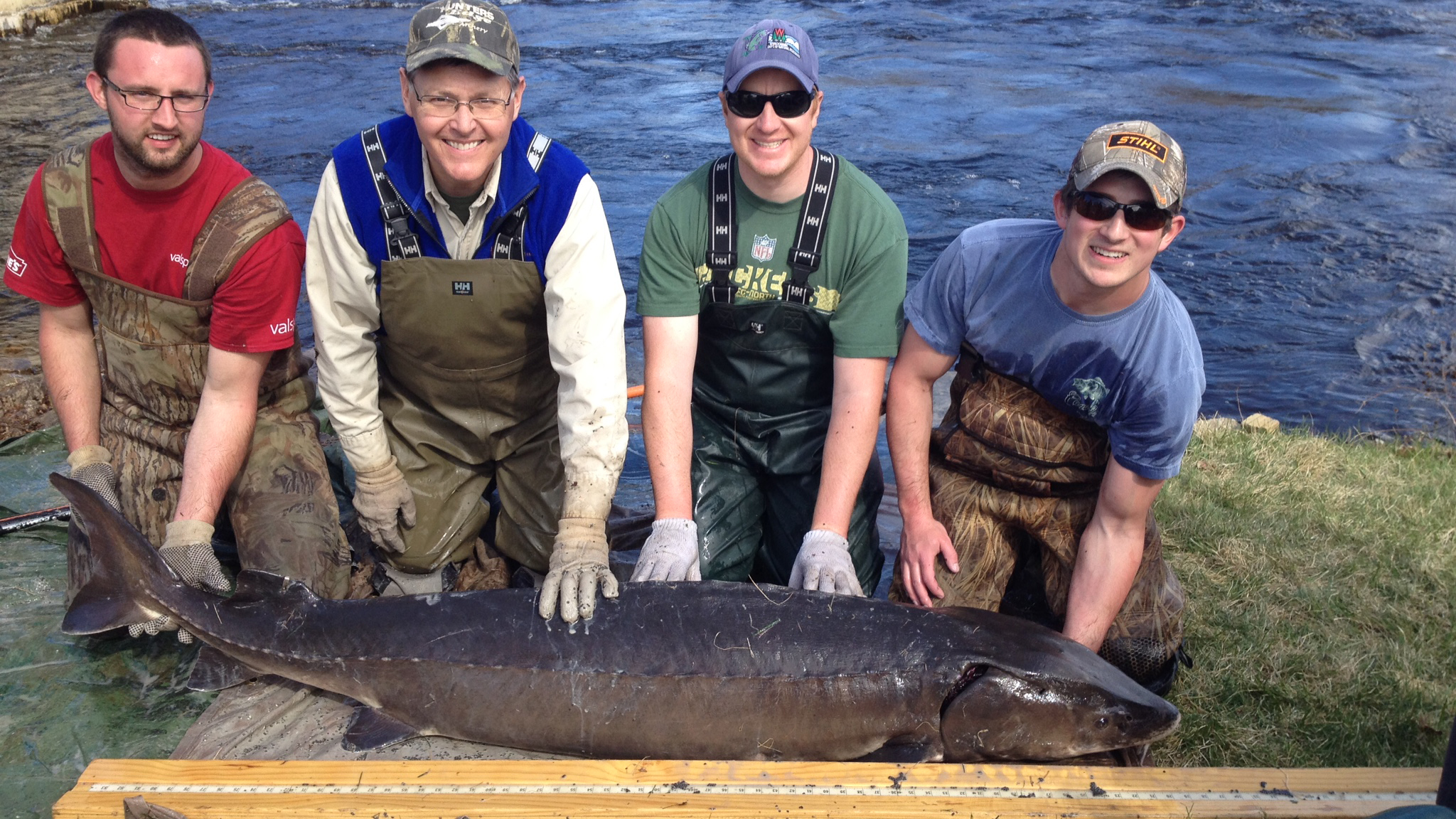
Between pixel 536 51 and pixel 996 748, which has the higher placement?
pixel 536 51

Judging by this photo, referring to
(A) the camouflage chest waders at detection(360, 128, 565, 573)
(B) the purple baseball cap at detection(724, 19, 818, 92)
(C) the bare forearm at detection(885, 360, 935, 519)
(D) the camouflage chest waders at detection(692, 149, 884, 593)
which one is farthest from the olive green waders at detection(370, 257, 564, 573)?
(C) the bare forearm at detection(885, 360, 935, 519)

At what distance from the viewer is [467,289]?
405 centimetres

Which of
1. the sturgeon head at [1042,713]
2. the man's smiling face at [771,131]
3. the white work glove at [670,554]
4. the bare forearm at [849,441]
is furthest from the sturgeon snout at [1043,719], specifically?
the man's smiling face at [771,131]

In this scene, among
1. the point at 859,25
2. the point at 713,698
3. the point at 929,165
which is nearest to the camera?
the point at 713,698

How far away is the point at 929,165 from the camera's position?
11828mm

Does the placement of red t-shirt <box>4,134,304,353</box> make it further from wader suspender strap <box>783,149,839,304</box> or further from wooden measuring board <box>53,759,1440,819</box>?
wader suspender strap <box>783,149,839,304</box>

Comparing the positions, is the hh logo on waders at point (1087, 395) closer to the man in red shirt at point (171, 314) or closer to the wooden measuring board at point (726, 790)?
the wooden measuring board at point (726, 790)

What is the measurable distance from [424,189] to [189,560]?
1561 mm

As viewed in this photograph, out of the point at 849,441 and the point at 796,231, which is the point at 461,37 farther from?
the point at 849,441

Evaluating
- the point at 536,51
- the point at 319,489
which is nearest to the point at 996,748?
the point at 319,489

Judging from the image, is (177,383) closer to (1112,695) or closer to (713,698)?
(713,698)

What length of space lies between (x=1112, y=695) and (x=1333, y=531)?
7.05ft

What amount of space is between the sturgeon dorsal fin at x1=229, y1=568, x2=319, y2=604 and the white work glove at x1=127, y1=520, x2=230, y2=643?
28cm

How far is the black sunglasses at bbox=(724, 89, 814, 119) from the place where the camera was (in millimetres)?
3756
